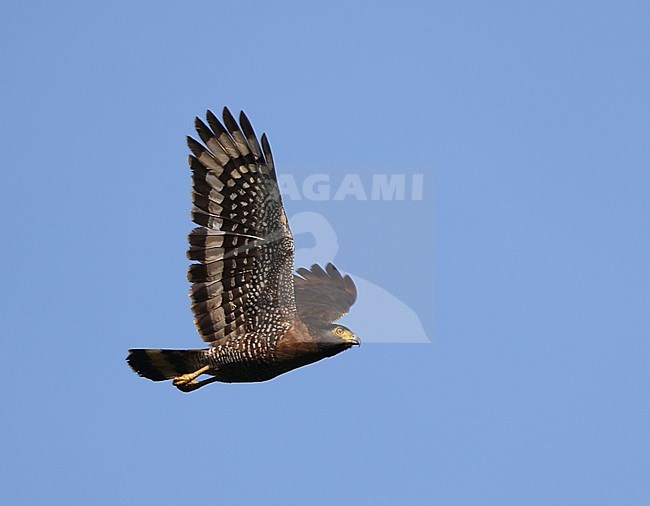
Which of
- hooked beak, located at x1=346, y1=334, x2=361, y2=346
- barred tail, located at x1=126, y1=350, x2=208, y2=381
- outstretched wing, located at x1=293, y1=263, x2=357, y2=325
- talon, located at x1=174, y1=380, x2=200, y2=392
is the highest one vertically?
outstretched wing, located at x1=293, y1=263, x2=357, y2=325

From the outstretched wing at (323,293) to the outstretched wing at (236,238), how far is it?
2.03 metres

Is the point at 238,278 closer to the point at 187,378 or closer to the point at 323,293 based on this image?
the point at 187,378

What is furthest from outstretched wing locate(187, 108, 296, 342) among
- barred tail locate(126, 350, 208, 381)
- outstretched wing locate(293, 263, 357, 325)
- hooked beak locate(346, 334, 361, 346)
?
outstretched wing locate(293, 263, 357, 325)

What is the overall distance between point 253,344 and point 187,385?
108cm

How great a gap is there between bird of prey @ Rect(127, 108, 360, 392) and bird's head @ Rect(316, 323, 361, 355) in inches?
0.5

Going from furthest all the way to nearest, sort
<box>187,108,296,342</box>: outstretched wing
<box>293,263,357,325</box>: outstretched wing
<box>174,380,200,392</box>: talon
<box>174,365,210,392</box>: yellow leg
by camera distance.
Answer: <box>293,263,357,325</box>: outstretched wing, <box>174,380,200,392</box>: talon, <box>174,365,210,392</box>: yellow leg, <box>187,108,296,342</box>: outstretched wing

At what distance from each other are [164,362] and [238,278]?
1.56 m

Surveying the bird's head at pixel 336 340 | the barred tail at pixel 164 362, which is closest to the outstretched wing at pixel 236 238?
the barred tail at pixel 164 362

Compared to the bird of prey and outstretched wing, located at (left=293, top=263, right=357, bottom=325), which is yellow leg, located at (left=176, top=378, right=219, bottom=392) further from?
outstretched wing, located at (left=293, top=263, right=357, bottom=325)

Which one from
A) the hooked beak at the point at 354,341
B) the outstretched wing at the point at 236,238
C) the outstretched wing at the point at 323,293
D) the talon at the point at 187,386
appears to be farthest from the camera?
the outstretched wing at the point at 323,293

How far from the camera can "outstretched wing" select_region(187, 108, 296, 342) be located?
61.4ft

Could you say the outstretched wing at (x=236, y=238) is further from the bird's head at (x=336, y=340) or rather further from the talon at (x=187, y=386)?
the talon at (x=187, y=386)

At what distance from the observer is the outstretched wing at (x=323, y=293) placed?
72.4 feet

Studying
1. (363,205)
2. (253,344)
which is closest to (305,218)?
(363,205)
